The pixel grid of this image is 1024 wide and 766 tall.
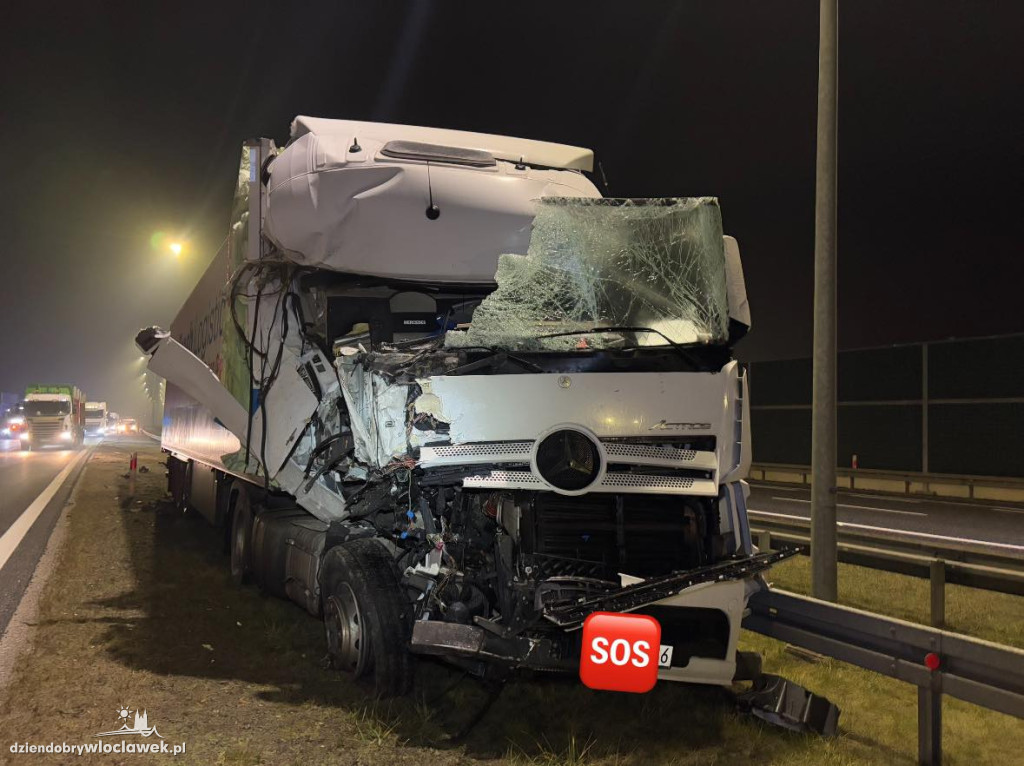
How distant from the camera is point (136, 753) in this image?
3.71 m

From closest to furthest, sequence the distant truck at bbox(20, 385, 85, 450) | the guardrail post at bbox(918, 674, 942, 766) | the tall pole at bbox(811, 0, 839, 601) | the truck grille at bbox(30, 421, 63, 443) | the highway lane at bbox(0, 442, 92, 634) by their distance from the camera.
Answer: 1. the guardrail post at bbox(918, 674, 942, 766)
2. the tall pole at bbox(811, 0, 839, 601)
3. the highway lane at bbox(0, 442, 92, 634)
4. the distant truck at bbox(20, 385, 85, 450)
5. the truck grille at bbox(30, 421, 63, 443)

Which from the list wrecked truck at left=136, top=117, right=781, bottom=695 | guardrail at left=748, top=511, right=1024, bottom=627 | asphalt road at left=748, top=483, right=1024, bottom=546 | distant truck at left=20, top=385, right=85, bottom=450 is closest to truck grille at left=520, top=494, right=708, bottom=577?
wrecked truck at left=136, top=117, right=781, bottom=695

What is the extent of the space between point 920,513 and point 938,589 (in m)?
10.8

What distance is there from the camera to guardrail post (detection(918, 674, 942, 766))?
3.58 metres

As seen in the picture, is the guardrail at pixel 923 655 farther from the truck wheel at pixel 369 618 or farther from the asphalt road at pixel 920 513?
the asphalt road at pixel 920 513

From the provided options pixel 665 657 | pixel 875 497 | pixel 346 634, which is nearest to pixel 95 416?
pixel 875 497

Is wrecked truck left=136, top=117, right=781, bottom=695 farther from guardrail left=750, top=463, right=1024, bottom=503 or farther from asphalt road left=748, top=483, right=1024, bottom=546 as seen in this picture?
guardrail left=750, top=463, right=1024, bottom=503

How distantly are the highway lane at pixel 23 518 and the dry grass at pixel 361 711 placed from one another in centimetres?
151

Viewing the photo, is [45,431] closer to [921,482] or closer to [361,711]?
[921,482]

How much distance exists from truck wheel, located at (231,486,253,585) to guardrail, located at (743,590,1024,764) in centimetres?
487

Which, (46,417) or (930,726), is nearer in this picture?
(930,726)

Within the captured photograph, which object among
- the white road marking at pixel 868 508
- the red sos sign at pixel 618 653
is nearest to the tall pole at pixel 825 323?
Answer: the red sos sign at pixel 618 653

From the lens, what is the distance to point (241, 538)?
24.6ft

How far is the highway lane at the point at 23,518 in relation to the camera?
7574 mm
